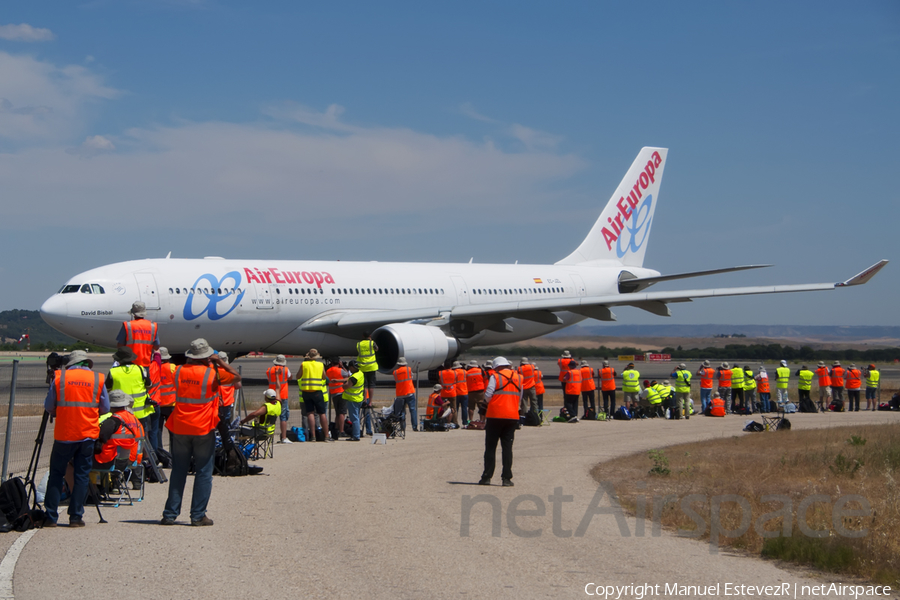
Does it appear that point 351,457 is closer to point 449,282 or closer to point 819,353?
point 449,282

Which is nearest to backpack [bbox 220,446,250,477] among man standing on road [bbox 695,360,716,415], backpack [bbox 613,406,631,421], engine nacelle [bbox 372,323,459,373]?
backpack [bbox 613,406,631,421]

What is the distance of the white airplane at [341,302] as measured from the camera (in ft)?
80.7

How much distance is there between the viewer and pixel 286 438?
16688 mm

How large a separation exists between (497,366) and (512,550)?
4336 mm

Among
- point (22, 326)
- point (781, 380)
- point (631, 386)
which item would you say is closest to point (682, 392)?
point (631, 386)

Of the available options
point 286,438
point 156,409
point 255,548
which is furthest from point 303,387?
point 255,548

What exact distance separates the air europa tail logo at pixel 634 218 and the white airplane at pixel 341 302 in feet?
10.7

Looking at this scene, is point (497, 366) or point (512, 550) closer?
point (512, 550)

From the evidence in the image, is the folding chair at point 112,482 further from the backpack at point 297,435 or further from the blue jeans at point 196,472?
the backpack at point 297,435

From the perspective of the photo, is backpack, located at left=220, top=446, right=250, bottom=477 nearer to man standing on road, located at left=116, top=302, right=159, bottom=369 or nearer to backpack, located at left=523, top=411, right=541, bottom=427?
man standing on road, located at left=116, top=302, right=159, bottom=369

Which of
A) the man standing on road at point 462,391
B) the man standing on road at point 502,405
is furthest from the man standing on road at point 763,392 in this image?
the man standing on road at point 502,405

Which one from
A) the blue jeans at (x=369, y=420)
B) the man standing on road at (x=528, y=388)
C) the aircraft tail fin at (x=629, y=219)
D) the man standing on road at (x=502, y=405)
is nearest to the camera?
the man standing on road at (x=502, y=405)

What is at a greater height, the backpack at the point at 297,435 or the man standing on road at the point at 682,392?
the man standing on road at the point at 682,392

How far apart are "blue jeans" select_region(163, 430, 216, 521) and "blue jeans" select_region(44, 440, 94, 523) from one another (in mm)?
782
